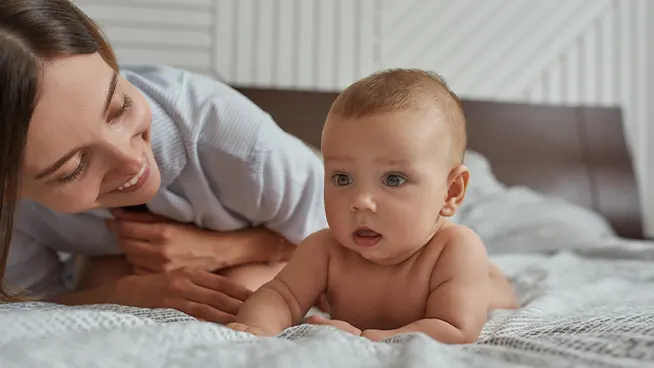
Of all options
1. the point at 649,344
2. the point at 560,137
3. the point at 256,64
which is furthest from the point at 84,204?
the point at 560,137

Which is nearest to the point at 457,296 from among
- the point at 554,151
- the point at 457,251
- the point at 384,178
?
the point at 457,251

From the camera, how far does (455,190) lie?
0.91 m

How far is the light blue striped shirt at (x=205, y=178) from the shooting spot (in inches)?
46.1

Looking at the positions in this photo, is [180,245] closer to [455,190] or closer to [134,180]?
Answer: [134,180]

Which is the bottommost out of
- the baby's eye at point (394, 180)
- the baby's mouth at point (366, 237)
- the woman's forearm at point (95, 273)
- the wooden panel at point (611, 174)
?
the wooden panel at point (611, 174)

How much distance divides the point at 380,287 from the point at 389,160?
0.18 m

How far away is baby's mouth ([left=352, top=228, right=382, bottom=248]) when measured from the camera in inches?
33.9

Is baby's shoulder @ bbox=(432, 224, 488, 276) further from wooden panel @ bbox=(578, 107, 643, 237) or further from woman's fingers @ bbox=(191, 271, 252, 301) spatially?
wooden panel @ bbox=(578, 107, 643, 237)

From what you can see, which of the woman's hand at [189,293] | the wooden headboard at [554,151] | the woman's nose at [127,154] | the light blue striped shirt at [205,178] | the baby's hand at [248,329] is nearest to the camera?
the baby's hand at [248,329]

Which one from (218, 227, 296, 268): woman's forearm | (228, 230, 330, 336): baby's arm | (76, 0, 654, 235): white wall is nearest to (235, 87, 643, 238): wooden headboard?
(76, 0, 654, 235): white wall

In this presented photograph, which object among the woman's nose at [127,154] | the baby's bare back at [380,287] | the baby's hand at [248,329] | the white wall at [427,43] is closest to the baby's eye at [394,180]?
the baby's bare back at [380,287]

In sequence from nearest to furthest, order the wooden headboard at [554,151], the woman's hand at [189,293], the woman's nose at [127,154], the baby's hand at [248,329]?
the baby's hand at [248,329]
the woman's nose at [127,154]
the woman's hand at [189,293]
the wooden headboard at [554,151]

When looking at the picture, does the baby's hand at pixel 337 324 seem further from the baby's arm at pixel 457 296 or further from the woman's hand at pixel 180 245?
the woman's hand at pixel 180 245

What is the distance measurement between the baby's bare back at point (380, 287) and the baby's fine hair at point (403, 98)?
0.49ft
